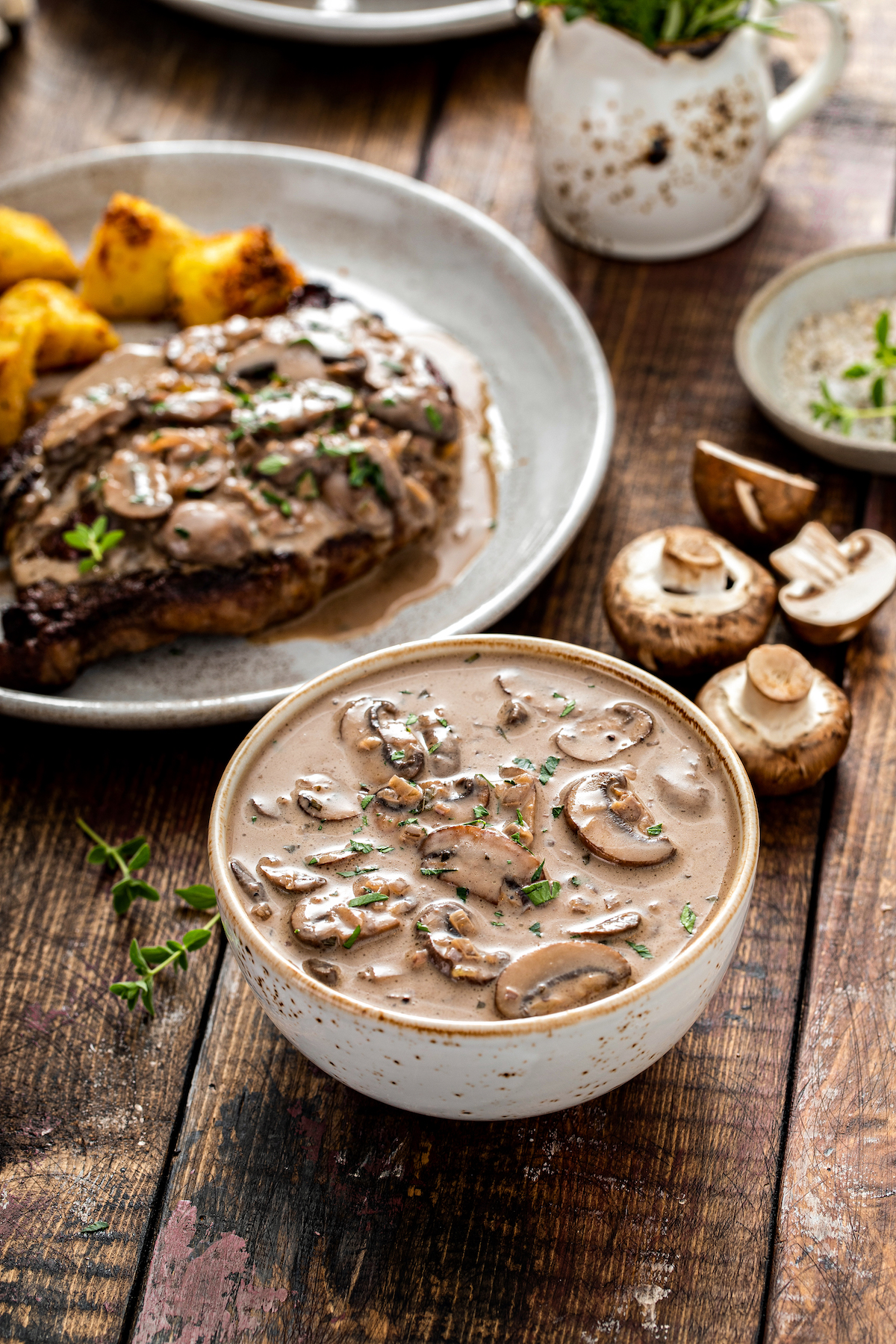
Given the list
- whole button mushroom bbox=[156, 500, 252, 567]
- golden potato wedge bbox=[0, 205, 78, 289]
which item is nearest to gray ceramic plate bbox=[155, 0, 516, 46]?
golden potato wedge bbox=[0, 205, 78, 289]

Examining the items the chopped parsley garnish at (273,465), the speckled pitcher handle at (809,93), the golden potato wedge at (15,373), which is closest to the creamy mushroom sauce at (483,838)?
the chopped parsley garnish at (273,465)

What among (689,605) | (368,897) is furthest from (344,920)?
(689,605)

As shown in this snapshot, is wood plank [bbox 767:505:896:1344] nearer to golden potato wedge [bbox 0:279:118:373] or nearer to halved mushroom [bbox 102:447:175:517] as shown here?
halved mushroom [bbox 102:447:175:517]

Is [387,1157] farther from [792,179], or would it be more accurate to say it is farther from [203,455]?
[792,179]

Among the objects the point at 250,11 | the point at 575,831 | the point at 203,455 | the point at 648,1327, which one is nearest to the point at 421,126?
the point at 250,11

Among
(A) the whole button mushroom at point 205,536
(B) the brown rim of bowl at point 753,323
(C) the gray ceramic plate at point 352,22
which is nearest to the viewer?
(A) the whole button mushroom at point 205,536

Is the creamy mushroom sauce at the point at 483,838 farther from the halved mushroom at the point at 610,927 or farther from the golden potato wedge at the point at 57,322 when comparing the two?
the golden potato wedge at the point at 57,322

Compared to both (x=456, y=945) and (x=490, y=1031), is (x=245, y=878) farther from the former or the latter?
(x=490, y=1031)
